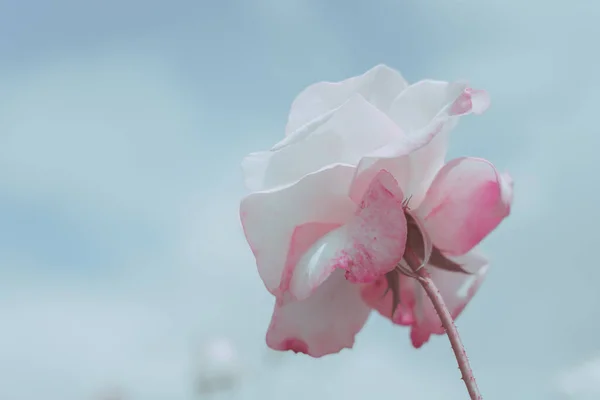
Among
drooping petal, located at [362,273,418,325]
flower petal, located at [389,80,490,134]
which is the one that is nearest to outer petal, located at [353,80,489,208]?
flower petal, located at [389,80,490,134]

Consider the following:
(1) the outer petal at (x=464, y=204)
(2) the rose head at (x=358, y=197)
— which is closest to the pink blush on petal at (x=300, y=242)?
Answer: (2) the rose head at (x=358, y=197)

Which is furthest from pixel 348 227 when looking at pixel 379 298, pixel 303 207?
pixel 379 298

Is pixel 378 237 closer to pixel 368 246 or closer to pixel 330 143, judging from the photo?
pixel 368 246

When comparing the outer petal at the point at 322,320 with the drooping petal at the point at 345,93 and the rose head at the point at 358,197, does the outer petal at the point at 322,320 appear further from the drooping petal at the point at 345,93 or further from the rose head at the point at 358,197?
the drooping petal at the point at 345,93

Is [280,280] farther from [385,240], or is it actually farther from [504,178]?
[504,178]

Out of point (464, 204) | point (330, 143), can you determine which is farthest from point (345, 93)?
point (464, 204)
